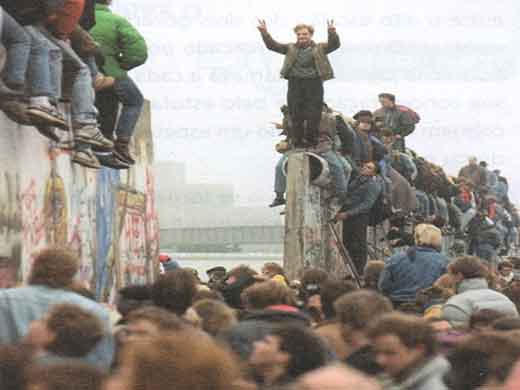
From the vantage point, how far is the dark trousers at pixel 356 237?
25578 mm

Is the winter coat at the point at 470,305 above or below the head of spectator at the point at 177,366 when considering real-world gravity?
below

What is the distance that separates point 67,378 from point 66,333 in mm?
2221

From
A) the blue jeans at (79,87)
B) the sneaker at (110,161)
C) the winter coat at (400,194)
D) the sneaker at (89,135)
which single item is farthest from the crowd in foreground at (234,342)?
the winter coat at (400,194)

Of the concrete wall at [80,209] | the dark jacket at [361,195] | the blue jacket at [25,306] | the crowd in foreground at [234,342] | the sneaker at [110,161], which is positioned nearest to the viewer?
the crowd in foreground at [234,342]

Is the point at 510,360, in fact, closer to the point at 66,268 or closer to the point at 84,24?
the point at 66,268

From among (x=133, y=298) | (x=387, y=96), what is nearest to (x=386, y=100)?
(x=387, y=96)

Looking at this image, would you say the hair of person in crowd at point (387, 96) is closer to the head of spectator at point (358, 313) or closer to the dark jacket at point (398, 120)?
the dark jacket at point (398, 120)

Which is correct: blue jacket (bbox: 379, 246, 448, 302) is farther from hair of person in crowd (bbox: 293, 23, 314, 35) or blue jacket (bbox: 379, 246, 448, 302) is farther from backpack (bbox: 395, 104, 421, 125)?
backpack (bbox: 395, 104, 421, 125)

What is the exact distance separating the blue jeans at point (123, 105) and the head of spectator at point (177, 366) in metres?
12.2

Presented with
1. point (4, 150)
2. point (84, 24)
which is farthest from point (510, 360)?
point (84, 24)

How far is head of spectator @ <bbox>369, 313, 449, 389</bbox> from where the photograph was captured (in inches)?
286

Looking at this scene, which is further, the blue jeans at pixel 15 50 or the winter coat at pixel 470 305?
the blue jeans at pixel 15 50

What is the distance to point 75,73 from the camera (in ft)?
48.8

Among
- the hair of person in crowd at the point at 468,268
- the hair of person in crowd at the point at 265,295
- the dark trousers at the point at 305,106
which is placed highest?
the dark trousers at the point at 305,106
